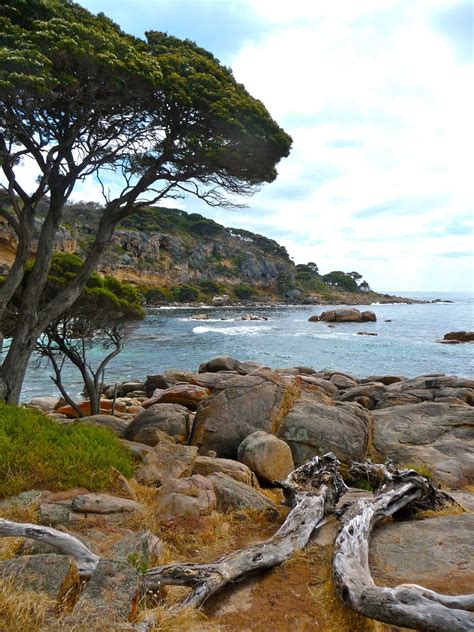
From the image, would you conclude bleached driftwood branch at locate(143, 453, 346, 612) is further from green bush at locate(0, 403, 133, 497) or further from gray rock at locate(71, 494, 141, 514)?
green bush at locate(0, 403, 133, 497)

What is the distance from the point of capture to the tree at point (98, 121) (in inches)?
314

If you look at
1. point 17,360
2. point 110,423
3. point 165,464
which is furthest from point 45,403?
point 165,464

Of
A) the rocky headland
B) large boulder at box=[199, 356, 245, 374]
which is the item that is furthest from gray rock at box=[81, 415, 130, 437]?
large boulder at box=[199, 356, 245, 374]

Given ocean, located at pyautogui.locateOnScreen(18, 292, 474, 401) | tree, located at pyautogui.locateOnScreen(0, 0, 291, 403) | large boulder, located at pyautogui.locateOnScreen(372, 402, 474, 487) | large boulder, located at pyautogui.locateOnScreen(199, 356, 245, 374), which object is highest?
tree, located at pyautogui.locateOnScreen(0, 0, 291, 403)

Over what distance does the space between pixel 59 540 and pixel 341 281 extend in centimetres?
17294

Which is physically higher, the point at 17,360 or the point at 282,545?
the point at 17,360

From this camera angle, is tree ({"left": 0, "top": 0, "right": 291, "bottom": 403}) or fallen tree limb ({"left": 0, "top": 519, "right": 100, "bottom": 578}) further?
tree ({"left": 0, "top": 0, "right": 291, "bottom": 403})

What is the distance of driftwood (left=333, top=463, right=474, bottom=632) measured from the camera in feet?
9.92

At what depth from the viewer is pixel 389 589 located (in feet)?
11.0

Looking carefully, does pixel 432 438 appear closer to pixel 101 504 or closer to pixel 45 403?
pixel 101 504

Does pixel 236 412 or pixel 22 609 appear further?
pixel 236 412

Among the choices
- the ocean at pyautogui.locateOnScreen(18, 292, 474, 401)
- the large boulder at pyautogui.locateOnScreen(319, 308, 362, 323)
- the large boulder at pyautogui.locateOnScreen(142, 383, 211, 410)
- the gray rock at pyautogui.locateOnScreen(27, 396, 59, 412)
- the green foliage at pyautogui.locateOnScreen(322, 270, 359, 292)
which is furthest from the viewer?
the green foliage at pyautogui.locateOnScreen(322, 270, 359, 292)

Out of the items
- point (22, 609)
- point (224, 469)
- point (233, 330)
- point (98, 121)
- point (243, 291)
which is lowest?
point (233, 330)

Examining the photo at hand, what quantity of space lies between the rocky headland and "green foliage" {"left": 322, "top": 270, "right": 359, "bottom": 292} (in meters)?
161
